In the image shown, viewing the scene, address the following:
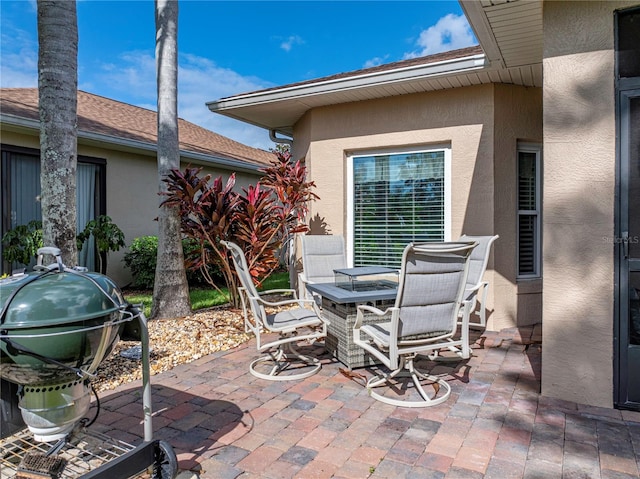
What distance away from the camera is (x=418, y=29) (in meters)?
14.6

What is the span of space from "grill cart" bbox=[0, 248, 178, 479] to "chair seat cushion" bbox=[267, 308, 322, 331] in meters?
1.74

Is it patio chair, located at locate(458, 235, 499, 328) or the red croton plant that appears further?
the red croton plant

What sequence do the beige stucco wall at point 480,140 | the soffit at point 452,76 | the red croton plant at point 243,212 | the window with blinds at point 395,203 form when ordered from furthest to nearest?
the window with blinds at point 395,203 → the red croton plant at point 243,212 → the beige stucco wall at point 480,140 → the soffit at point 452,76

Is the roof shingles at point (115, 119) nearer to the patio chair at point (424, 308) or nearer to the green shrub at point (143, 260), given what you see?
the green shrub at point (143, 260)

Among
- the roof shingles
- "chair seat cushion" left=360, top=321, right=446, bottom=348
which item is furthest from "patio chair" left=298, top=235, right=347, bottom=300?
the roof shingles

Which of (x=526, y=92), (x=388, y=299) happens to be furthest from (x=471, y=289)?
(x=526, y=92)

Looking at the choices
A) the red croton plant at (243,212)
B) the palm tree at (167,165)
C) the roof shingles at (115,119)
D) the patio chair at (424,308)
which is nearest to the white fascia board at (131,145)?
the roof shingles at (115,119)

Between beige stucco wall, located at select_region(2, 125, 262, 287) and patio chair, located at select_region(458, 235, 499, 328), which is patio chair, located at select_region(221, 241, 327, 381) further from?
beige stucco wall, located at select_region(2, 125, 262, 287)

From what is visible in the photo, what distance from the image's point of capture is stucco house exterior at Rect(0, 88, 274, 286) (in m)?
7.05

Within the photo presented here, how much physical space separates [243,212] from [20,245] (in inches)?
151

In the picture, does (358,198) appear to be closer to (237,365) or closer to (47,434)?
(237,365)

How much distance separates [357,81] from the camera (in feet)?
18.9

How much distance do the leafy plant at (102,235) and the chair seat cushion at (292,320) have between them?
502 cm

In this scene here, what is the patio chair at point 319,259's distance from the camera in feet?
19.5
